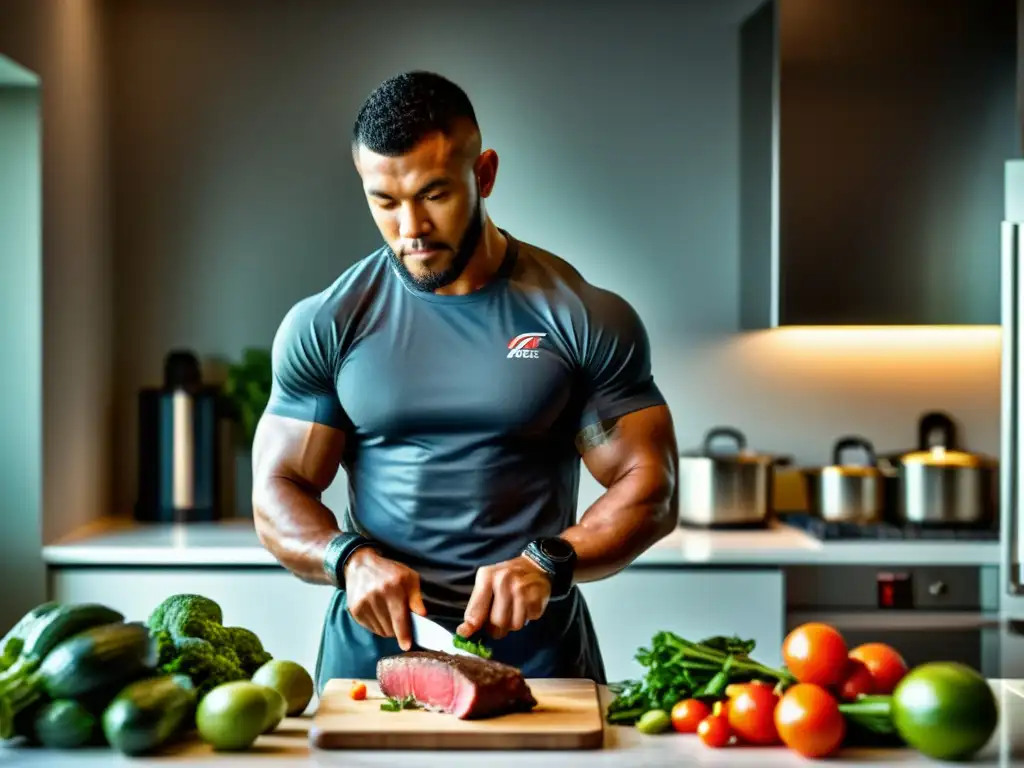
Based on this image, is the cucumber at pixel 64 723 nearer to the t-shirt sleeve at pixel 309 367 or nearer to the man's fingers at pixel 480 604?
the man's fingers at pixel 480 604

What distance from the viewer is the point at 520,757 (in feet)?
5.31

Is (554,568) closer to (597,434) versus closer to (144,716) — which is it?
(597,434)

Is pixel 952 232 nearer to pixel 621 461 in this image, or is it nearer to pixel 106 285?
pixel 621 461

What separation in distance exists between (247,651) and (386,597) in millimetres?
214

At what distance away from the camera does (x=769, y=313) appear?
3.50 metres

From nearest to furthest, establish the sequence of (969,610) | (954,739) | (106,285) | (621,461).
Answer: (954,739) → (621,461) → (969,610) → (106,285)

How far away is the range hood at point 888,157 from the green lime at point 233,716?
84.2 inches

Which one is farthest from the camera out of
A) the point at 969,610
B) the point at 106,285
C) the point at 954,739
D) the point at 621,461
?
the point at 106,285

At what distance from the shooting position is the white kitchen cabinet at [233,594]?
3262mm

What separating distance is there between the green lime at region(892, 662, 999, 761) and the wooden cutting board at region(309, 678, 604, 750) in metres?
0.36

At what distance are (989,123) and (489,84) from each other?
1.33m

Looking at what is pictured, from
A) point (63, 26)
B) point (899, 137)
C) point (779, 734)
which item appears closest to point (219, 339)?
point (63, 26)

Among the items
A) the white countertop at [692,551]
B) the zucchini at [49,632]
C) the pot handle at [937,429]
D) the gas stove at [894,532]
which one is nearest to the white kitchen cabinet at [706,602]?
the white countertop at [692,551]

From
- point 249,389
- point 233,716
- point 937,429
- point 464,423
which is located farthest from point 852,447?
point 233,716
